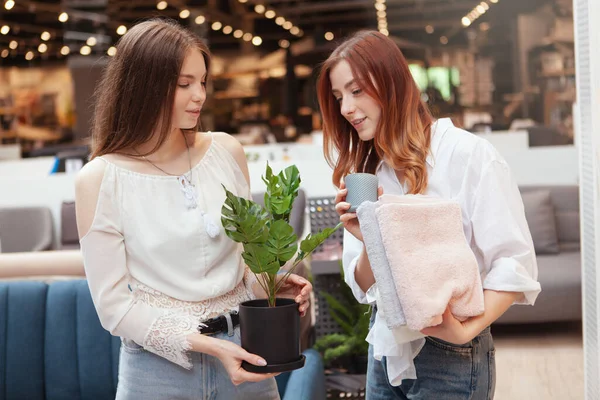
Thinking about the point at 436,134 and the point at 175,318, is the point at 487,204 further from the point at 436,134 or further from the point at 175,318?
the point at 175,318

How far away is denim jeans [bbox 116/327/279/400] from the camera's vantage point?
155 cm

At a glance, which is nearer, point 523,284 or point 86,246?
point 523,284

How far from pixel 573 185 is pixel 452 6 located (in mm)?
11704

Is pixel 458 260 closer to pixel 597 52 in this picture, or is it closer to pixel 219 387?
pixel 219 387

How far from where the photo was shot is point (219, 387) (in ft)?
5.16

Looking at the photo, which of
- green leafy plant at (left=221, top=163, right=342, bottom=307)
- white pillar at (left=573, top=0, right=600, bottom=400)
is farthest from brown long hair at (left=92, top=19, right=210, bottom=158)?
white pillar at (left=573, top=0, right=600, bottom=400)

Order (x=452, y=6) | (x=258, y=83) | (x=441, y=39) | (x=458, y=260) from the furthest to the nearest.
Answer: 1. (x=258, y=83)
2. (x=441, y=39)
3. (x=452, y=6)
4. (x=458, y=260)

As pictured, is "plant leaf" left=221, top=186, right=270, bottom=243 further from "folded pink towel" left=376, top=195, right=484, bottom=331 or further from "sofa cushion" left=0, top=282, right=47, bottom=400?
"sofa cushion" left=0, top=282, right=47, bottom=400

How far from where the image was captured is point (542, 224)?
5477 mm

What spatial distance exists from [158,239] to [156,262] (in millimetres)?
45

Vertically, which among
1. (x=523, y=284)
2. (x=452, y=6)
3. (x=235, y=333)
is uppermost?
(x=452, y=6)

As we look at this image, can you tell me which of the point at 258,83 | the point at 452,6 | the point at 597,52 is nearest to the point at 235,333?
the point at 597,52

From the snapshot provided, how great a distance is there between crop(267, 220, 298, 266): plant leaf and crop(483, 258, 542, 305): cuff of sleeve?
1.18 ft

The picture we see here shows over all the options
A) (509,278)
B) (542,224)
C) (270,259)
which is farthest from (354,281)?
(542,224)
